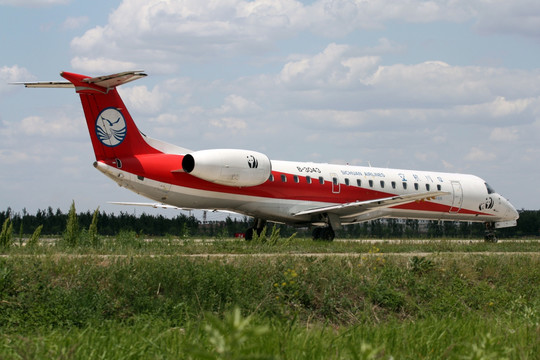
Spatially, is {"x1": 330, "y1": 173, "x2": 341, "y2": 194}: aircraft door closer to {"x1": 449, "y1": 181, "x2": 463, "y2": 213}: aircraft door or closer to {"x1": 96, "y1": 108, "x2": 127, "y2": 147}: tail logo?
{"x1": 449, "y1": 181, "x2": 463, "y2": 213}: aircraft door

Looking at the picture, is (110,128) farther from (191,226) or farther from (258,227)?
(191,226)

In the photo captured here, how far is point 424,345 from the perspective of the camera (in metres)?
8.35

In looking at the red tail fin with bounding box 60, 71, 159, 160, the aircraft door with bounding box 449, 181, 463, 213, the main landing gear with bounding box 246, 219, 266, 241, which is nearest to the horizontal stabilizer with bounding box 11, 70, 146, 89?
the red tail fin with bounding box 60, 71, 159, 160

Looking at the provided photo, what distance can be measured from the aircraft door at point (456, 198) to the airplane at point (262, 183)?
4cm

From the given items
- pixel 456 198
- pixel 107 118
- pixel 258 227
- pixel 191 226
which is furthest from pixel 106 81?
pixel 191 226

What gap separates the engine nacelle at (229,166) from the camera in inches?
929

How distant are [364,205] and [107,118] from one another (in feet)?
32.5

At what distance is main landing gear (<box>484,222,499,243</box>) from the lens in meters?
32.6

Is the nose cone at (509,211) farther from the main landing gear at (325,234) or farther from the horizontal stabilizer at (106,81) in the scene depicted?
the horizontal stabilizer at (106,81)

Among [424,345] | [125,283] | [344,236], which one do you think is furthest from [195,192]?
[344,236]

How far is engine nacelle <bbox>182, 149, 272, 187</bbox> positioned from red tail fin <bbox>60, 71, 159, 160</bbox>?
1847 mm

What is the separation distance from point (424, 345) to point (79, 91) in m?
16.7

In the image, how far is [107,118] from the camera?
2288 cm

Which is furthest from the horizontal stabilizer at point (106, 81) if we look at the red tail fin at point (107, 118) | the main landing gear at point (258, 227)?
the main landing gear at point (258, 227)
